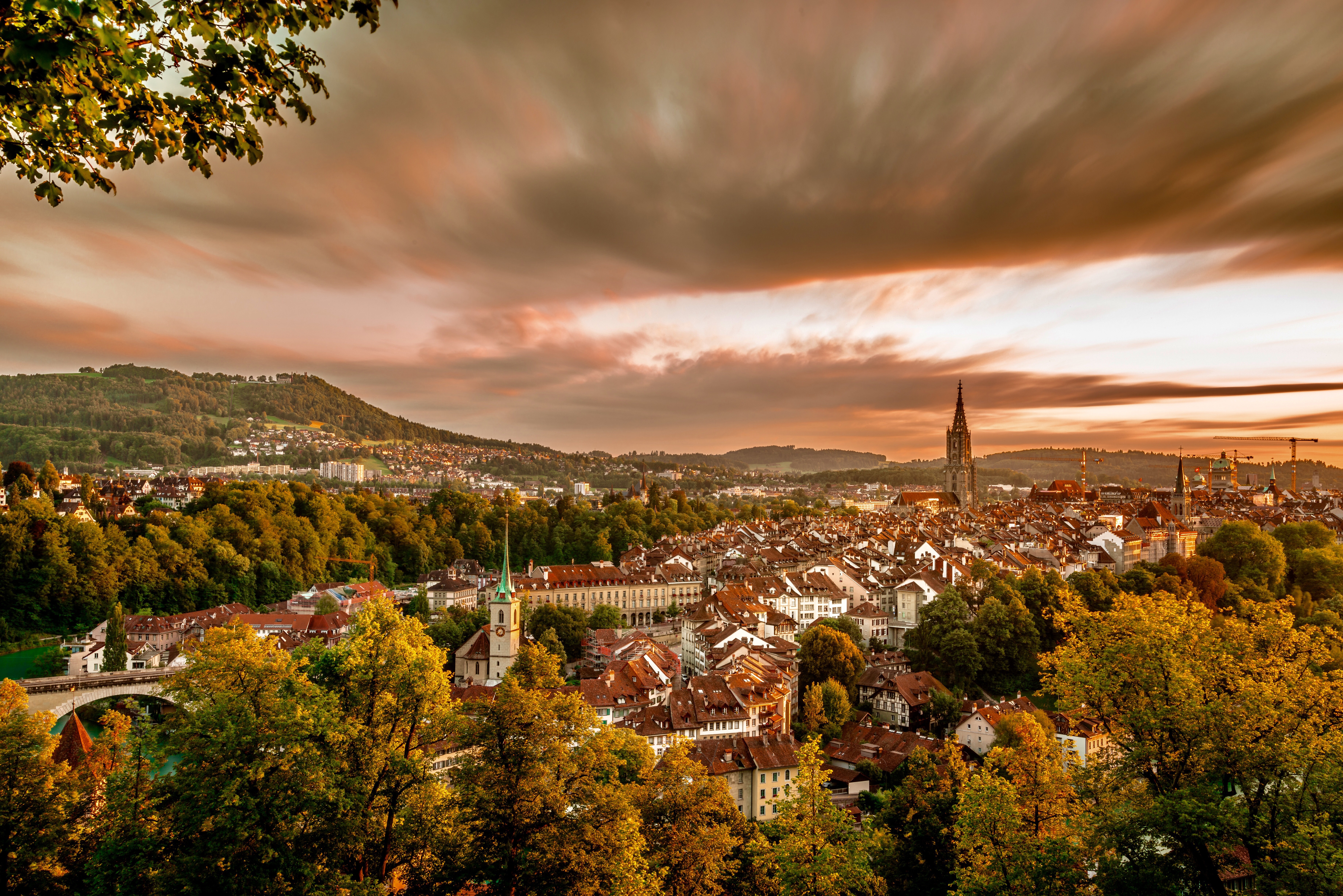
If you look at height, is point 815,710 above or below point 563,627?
below

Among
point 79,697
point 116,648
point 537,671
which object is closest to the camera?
point 537,671

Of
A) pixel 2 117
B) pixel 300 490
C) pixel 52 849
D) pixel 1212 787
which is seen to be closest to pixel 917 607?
pixel 1212 787

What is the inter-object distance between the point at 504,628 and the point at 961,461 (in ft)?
372

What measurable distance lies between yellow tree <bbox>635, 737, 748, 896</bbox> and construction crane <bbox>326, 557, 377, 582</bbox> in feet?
229

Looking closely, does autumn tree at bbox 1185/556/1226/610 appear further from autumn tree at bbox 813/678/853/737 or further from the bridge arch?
the bridge arch

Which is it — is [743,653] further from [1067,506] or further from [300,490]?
[1067,506]

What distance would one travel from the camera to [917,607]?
2335 inches

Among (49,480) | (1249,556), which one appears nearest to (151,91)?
(1249,556)

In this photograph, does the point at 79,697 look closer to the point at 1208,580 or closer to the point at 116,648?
the point at 116,648

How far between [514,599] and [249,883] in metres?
Result: 35.6

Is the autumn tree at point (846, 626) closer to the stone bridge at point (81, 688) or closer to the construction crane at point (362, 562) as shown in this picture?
the stone bridge at point (81, 688)

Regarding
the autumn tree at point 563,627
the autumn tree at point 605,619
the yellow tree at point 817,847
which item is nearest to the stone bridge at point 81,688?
the autumn tree at point 563,627

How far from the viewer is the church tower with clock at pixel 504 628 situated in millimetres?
43156

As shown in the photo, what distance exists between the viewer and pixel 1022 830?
14.2 m
